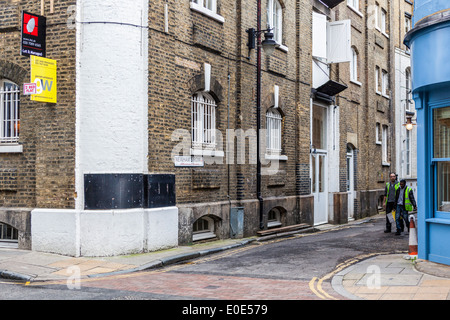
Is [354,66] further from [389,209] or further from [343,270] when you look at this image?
[343,270]

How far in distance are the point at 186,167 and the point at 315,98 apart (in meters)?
8.22

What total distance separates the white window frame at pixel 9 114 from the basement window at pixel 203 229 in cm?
467

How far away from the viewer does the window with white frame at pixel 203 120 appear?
13.4 metres

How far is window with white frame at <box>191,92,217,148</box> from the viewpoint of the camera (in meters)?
13.4

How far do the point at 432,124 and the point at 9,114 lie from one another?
895cm

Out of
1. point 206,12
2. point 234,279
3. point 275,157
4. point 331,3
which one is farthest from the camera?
point 331,3

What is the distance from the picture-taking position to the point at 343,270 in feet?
31.8

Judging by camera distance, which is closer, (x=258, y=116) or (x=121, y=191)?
(x=121, y=191)

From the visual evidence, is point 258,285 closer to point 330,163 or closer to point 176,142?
point 176,142

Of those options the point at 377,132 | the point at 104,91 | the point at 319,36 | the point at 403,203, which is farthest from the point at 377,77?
the point at 104,91

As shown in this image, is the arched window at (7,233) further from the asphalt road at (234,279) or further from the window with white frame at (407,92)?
the window with white frame at (407,92)

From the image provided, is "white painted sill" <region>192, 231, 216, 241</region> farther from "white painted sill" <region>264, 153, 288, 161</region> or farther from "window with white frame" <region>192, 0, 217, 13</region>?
"window with white frame" <region>192, 0, 217, 13</region>

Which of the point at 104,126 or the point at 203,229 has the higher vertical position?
the point at 104,126
